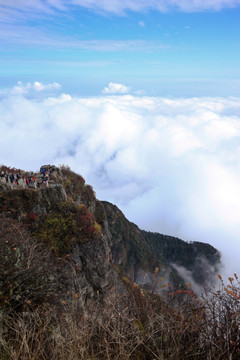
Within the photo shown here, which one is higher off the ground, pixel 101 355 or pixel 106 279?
pixel 106 279

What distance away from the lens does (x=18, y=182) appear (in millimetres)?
19375

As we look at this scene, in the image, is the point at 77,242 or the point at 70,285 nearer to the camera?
the point at 70,285

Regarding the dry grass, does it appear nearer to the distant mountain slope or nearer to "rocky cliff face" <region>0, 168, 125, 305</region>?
"rocky cliff face" <region>0, 168, 125, 305</region>

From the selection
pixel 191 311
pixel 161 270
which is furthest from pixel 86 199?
pixel 161 270

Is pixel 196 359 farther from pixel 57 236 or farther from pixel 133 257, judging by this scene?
pixel 133 257

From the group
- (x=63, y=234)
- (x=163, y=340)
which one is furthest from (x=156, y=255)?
(x=163, y=340)

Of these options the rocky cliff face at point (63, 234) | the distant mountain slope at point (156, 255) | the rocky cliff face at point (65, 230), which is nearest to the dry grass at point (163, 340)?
the rocky cliff face at point (63, 234)

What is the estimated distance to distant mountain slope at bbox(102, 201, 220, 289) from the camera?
69.2 meters

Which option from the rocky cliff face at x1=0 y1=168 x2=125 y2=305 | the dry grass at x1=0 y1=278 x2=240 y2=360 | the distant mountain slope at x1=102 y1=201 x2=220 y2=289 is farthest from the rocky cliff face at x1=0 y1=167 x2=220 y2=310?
the distant mountain slope at x1=102 y1=201 x2=220 y2=289

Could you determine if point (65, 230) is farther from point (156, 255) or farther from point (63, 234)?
point (156, 255)

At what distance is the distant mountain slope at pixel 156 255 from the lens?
69.2 metres

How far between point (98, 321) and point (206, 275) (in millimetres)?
112599

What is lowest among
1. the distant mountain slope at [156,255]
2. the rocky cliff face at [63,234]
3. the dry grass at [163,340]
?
the dry grass at [163,340]

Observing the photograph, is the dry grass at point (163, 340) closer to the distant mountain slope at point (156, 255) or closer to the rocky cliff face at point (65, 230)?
the rocky cliff face at point (65, 230)
